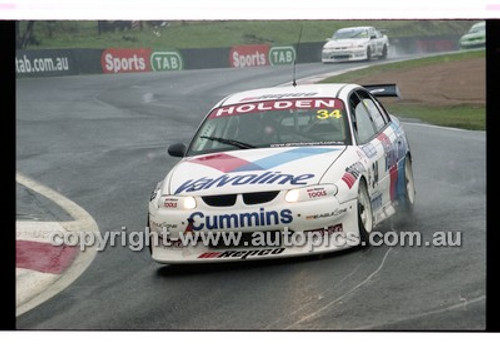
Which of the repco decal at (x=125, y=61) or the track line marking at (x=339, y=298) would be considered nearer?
the track line marking at (x=339, y=298)

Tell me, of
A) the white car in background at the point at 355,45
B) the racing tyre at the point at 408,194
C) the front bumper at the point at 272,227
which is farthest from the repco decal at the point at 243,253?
the white car in background at the point at 355,45

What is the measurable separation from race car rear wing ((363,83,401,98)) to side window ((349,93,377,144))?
353 millimetres

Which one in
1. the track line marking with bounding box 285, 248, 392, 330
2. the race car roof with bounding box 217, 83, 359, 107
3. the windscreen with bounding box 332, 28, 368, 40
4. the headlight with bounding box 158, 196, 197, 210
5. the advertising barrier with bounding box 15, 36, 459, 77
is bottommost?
the track line marking with bounding box 285, 248, 392, 330

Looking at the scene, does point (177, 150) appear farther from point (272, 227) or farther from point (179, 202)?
point (272, 227)

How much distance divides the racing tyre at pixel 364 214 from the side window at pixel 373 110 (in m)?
1.15

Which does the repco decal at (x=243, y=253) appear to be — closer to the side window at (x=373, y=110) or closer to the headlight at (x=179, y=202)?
the headlight at (x=179, y=202)

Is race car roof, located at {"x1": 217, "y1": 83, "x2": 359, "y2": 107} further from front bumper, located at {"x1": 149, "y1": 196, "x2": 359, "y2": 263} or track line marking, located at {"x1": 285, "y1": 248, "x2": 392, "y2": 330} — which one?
track line marking, located at {"x1": 285, "y1": 248, "x2": 392, "y2": 330}

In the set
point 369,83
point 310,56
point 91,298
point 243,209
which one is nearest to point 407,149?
point 369,83

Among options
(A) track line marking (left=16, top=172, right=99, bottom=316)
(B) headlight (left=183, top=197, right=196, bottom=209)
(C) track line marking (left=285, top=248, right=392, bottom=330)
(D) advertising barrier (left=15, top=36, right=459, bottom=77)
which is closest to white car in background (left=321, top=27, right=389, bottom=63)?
(D) advertising barrier (left=15, top=36, right=459, bottom=77)

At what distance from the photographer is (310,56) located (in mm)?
10266

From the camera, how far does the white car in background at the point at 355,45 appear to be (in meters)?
10.1

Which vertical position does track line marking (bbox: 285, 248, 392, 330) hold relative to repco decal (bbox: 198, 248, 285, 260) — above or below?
below

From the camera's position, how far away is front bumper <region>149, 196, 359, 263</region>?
8930 millimetres

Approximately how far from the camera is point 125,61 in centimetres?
1020
